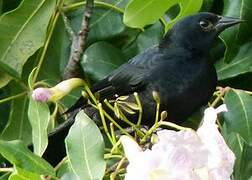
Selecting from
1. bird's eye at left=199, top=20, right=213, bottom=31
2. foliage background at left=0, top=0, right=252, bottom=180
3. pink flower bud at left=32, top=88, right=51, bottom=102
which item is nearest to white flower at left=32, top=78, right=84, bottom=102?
pink flower bud at left=32, top=88, right=51, bottom=102

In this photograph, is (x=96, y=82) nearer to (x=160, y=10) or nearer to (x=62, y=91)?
(x=160, y=10)

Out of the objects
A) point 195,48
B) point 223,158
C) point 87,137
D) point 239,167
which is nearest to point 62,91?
point 87,137

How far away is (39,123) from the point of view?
163cm

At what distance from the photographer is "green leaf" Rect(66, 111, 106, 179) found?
1411mm

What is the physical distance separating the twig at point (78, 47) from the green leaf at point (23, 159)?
75 cm

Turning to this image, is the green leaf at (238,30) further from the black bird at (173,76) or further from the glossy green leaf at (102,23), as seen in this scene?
the glossy green leaf at (102,23)

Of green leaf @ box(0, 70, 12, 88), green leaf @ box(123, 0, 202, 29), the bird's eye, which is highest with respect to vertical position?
green leaf @ box(123, 0, 202, 29)

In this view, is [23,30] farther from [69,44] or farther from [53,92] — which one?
[53,92]

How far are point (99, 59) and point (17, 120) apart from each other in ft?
0.95

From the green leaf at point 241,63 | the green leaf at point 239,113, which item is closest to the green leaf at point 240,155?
the green leaf at point 239,113

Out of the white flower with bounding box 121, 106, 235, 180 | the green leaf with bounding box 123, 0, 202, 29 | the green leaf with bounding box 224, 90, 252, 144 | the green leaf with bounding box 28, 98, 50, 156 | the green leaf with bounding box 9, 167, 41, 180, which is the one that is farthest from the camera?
the green leaf with bounding box 123, 0, 202, 29

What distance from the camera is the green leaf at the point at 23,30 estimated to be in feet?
7.19

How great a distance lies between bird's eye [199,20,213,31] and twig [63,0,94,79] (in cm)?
32

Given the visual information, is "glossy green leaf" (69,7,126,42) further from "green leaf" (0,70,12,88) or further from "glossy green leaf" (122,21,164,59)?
"green leaf" (0,70,12,88)
